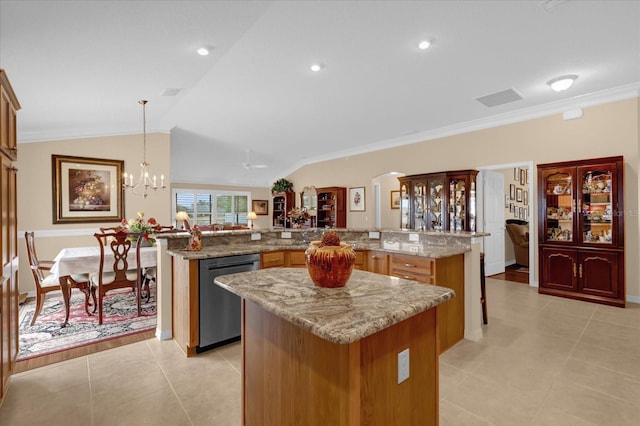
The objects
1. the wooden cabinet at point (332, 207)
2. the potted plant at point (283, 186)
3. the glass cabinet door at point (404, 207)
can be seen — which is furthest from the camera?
the potted plant at point (283, 186)

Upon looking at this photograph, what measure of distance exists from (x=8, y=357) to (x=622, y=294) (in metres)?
6.33

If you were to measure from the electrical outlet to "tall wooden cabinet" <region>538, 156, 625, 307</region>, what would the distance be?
174 inches

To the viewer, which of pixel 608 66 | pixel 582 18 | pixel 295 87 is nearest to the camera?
pixel 582 18

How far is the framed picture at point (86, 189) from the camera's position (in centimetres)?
482

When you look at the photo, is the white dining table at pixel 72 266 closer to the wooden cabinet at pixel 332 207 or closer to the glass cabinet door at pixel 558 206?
the wooden cabinet at pixel 332 207

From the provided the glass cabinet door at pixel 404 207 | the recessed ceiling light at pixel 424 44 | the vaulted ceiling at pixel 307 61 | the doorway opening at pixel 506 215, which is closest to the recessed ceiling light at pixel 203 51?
the vaulted ceiling at pixel 307 61

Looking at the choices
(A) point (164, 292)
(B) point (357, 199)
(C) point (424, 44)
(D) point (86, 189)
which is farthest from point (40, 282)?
(B) point (357, 199)

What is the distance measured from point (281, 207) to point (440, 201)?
5.37 metres

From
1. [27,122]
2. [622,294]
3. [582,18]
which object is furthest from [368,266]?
[27,122]

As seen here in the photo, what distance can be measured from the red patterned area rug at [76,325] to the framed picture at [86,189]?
54.9 inches

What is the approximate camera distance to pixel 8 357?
6.93ft

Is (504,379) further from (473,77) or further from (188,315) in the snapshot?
(473,77)

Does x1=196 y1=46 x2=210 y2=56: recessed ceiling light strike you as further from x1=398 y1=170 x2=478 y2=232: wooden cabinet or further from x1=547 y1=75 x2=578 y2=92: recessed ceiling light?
x1=398 y1=170 x2=478 y2=232: wooden cabinet

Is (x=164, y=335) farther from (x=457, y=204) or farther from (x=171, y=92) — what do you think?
(x=457, y=204)
